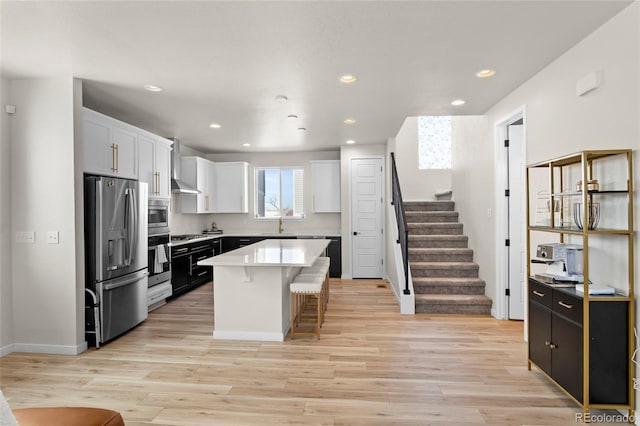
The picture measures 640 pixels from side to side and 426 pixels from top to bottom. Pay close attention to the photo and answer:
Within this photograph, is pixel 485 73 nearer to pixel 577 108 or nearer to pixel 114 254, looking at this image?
pixel 577 108

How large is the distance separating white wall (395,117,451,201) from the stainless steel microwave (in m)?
4.93

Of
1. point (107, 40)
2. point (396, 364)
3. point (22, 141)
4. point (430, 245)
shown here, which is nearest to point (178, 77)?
Answer: point (107, 40)

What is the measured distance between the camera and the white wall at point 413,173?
7.84 meters

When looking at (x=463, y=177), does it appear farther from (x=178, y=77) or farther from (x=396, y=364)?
(x=178, y=77)

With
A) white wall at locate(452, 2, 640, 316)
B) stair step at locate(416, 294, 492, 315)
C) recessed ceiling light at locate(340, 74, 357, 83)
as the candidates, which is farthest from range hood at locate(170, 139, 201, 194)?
white wall at locate(452, 2, 640, 316)

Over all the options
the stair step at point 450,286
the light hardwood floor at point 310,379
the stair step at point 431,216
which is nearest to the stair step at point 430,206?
the stair step at point 431,216

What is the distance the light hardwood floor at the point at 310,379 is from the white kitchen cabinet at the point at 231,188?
366 cm

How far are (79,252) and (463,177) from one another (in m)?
5.18

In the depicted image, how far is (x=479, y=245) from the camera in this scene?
195 inches

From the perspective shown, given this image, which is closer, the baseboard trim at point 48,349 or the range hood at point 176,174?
the baseboard trim at point 48,349

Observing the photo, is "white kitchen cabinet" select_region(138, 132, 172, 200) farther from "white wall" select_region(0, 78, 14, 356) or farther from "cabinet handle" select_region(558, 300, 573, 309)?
"cabinet handle" select_region(558, 300, 573, 309)

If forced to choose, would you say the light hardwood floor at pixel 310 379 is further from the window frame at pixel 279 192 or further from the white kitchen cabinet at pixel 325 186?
the window frame at pixel 279 192

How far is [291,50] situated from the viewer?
9.11 ft

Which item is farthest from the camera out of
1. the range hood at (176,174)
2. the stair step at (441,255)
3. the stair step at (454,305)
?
the range hood at (176,174)
